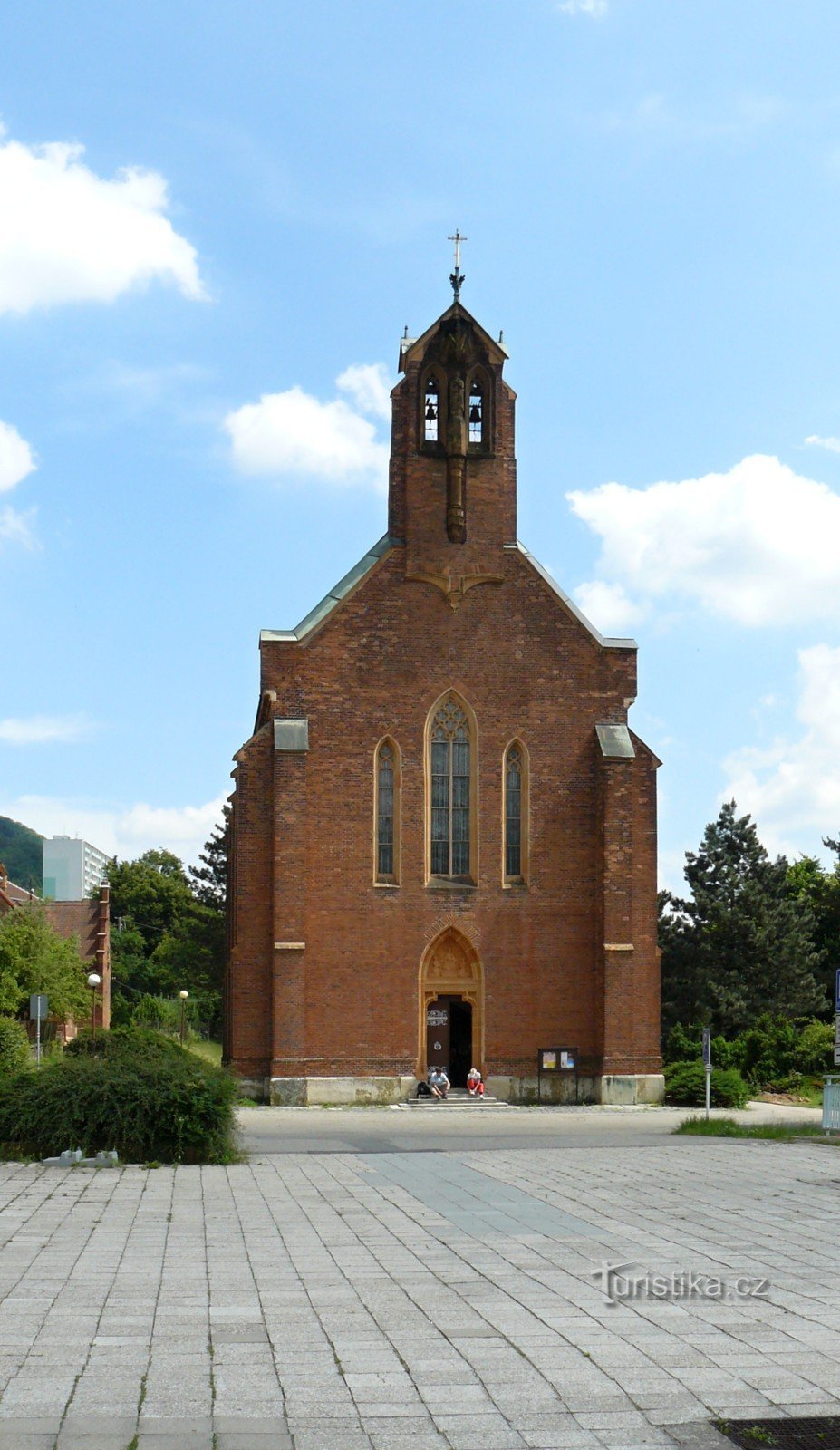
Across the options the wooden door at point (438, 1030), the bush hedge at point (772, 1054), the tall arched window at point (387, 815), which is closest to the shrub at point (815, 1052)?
the bush hedge at point (772, 1054)

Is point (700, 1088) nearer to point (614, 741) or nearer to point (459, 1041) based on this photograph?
point (459, 1041)

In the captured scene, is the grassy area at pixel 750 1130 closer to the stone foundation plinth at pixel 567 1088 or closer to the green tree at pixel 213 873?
the stone foundation plinth at pixel 567 1088

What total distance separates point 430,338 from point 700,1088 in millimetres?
19547

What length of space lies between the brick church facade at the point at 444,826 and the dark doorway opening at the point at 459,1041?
0.05m

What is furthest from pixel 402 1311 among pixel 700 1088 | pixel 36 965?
pixel 36 965

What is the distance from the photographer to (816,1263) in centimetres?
1181

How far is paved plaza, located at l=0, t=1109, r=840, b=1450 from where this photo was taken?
734 centimetres

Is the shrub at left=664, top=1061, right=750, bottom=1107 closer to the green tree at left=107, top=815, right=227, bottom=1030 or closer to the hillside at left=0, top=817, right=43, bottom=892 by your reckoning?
the green tree at left=107, top=815, right=227, bottom=1030

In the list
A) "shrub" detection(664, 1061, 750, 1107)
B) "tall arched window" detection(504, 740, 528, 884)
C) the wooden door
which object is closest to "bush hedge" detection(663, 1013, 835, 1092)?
"shrub" detection(664, 1061, 750, 1107)

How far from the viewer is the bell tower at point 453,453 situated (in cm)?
3812

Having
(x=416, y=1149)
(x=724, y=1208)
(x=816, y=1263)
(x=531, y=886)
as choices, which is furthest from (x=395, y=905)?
(x=816, y=1263)

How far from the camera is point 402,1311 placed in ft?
32.1

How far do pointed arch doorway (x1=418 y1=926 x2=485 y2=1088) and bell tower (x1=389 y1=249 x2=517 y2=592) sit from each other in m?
9.21

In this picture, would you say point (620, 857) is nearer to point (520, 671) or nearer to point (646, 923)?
point (646, 923)
